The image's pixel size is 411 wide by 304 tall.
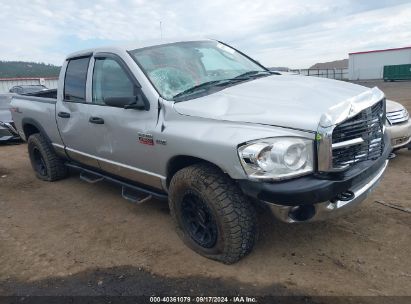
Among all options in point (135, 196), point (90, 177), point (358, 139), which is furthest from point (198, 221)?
point (90, 177)

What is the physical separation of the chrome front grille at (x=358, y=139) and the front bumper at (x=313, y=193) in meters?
0.09

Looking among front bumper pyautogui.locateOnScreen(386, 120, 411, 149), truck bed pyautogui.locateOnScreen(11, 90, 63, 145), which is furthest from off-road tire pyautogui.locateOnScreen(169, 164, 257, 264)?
front bumper pyautogui.locateOnScreen(386, 120, 411, 149)

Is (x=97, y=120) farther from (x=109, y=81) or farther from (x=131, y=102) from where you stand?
(x=131, y=102)

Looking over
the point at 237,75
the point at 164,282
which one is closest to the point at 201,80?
the point at 237,75

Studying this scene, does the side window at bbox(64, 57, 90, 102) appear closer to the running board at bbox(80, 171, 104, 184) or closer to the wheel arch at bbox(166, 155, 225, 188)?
the running board at bbox(80, 171, 104, 184)

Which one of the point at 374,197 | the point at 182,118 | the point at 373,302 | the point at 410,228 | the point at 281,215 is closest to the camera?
the point at 373,302

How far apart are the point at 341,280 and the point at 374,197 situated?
6.12ft

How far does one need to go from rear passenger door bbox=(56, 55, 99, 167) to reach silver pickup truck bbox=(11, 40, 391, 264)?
1.0 inches

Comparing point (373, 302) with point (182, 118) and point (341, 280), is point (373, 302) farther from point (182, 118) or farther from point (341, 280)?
point (182, 118)

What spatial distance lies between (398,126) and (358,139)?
325cm

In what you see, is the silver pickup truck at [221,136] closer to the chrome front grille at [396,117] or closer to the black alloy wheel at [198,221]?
the black alloy wheel at [198,221]

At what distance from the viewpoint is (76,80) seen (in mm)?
4828

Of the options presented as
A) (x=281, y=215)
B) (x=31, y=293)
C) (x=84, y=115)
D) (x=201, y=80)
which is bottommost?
(x=31, y=293)

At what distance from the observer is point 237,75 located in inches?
161
